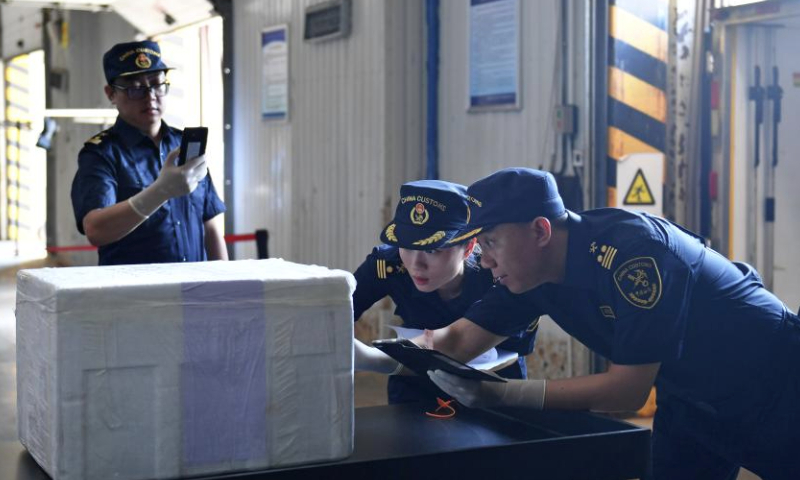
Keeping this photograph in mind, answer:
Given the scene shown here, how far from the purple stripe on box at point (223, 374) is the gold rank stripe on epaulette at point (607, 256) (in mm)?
838

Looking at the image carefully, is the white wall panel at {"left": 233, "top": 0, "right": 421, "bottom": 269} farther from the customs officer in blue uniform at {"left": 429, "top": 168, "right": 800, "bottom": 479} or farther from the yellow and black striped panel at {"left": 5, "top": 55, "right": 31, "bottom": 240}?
the yellow and black striped panel at {"left": 5, "top": 55, "right": 31, "bottom": 240}

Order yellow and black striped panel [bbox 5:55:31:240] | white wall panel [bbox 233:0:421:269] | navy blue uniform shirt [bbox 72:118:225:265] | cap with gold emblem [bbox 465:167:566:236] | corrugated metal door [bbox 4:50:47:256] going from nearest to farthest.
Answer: cap with gold emblem [bbox 465:167:566:236] → navy blue uniform shirt [bbox 72:118:225:265] → white wall panel [bbox 233:0:421:269] → corrugated metal door [bbox 4:50:47:256] → yellow and black striped panel [bbox 5:55:31:240]

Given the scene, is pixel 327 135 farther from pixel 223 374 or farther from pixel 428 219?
pixel 223 374

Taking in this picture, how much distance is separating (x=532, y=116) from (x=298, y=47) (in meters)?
2.31

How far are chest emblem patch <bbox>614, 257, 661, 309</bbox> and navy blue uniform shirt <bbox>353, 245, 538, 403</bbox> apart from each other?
2.54 ft

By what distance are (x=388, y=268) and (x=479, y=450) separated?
3.97 ft

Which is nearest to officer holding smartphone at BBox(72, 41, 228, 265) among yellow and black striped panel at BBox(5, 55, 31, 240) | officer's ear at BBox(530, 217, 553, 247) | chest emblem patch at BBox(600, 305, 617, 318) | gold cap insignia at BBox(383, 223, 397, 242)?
gold cap insignia at BBox(383, 223, 397, 242)

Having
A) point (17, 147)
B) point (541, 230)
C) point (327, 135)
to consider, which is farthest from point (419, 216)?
point (17, 147)

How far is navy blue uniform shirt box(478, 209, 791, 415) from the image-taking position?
2432mm

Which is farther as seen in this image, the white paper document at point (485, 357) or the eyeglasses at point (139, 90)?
the eyeglasses at point (139, 90)

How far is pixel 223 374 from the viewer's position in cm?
201

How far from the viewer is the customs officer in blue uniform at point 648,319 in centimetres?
245

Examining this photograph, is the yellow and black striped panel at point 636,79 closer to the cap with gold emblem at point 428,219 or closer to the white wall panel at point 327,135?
the white wall panel at point 327,135

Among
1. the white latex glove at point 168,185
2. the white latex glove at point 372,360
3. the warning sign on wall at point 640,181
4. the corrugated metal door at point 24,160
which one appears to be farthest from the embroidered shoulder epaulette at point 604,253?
the corrugated metal door at point 24,160
